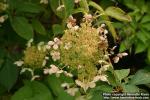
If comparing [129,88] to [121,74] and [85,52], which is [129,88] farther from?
[85,52]

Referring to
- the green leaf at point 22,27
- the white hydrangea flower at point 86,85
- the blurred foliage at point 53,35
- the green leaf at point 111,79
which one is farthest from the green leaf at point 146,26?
the white hydrangea flower at point 86,85

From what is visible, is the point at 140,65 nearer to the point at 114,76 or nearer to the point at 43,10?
the point at 43,10

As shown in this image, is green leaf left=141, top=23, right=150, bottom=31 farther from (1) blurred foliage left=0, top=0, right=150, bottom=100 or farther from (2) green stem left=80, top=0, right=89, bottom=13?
(2) green stem left=80, top=0, right=89, bottom=13

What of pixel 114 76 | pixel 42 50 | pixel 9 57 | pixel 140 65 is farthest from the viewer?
pixel 140 65

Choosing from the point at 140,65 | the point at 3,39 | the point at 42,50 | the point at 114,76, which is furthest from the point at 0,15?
the point at 140,65

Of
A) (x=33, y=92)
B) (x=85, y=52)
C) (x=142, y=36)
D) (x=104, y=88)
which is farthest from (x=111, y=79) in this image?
(x=142, y=36)

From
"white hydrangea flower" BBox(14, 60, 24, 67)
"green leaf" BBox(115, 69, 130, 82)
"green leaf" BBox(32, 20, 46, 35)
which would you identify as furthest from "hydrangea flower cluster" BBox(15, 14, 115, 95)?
"green leaf" BBox(32, 20, 46, 35)
